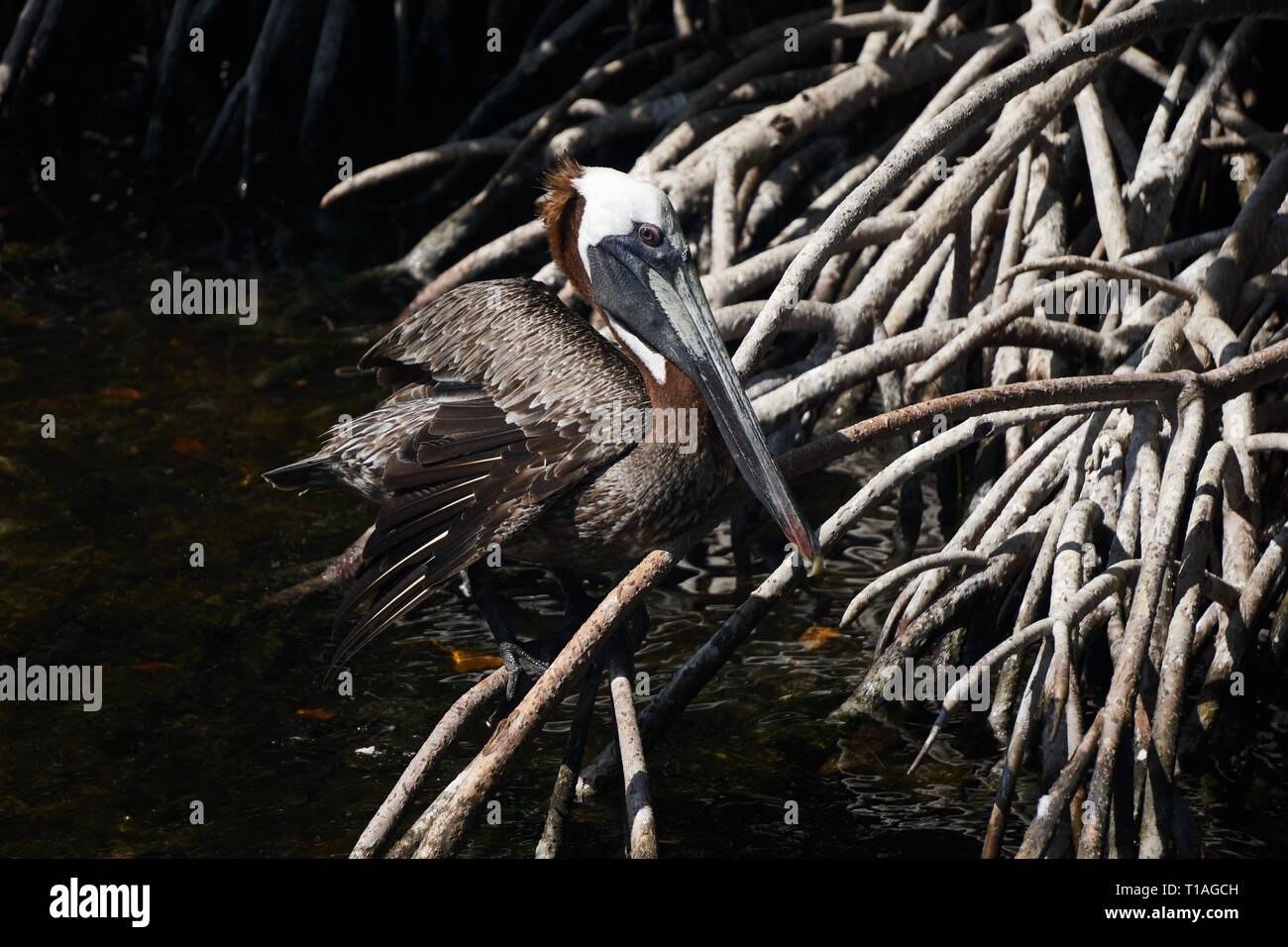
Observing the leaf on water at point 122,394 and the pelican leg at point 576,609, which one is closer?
the pelican leg at point 576,609

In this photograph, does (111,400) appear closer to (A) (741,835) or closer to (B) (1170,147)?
(A) (741,835)

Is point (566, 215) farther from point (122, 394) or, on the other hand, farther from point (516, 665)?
point (122, 394)

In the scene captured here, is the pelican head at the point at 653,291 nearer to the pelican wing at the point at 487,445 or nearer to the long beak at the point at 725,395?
the long beak at the point at 725,395

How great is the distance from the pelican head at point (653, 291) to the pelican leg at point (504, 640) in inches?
32.5

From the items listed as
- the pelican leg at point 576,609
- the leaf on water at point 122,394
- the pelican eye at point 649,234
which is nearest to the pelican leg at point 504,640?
the pelican leg at point 576,609

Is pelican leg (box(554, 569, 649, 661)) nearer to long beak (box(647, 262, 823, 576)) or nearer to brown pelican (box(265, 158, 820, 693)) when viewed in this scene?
brown pelican (box(265, 158, 820, 693))

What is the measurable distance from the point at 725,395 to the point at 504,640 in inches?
39.2

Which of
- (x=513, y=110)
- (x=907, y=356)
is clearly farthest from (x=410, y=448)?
(x=513, y=110)

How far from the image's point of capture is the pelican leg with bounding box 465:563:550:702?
4074 millimetres

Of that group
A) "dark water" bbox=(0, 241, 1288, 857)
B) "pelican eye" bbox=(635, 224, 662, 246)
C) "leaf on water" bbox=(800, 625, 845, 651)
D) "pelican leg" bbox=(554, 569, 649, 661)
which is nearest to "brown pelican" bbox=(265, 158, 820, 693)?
"pelican eye" bbox=(635, 224, 662, 246)

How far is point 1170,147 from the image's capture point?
210 inches

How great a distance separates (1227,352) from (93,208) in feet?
25.8

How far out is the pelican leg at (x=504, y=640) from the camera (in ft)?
13.4

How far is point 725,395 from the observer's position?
3936mm
